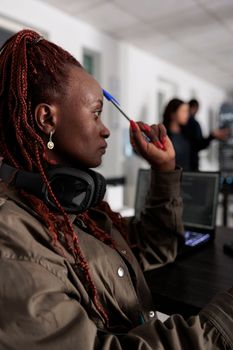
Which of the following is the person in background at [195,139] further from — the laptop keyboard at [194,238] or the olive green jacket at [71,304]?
the olive green jacket at [71,304]

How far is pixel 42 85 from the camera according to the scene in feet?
2.19

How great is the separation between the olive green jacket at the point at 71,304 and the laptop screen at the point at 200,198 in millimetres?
625

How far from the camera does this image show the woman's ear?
667 millimetres

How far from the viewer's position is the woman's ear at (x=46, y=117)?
0.67 meters

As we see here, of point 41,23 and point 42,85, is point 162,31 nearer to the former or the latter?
point 41,23

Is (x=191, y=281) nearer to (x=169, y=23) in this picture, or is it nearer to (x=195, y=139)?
(x=195, y=139)

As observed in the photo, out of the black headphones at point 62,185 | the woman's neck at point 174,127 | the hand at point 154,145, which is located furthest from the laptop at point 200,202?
the woman's neck at point 174,127

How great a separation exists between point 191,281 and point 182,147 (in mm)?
2199

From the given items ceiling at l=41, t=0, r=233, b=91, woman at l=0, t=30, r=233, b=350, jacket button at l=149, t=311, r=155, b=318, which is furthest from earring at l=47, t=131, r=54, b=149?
ceiling at l=41, t=0, r=233, b=91

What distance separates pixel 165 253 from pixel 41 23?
2774 mm

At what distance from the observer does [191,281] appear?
2.98ft

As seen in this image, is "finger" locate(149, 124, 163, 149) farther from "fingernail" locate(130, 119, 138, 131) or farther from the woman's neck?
the woman's neck

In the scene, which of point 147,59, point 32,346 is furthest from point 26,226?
point 147,59

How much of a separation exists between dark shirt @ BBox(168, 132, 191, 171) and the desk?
1.79 metres
